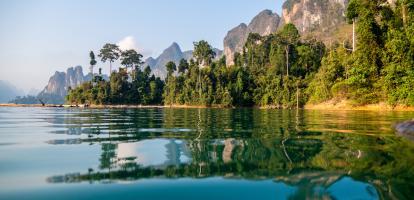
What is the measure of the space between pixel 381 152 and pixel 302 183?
2998 millimetres

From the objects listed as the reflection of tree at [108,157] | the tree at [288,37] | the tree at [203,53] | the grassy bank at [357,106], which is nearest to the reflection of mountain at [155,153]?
the reflection of tree at [108,157]

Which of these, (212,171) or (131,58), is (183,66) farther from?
(212,171)

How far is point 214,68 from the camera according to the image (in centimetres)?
8488

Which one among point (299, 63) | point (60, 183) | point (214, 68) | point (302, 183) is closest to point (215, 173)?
point (302, 183)

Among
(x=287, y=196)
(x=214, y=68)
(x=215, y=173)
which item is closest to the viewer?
(x=287, y=196)

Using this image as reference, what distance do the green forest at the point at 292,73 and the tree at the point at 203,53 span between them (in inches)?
9.8

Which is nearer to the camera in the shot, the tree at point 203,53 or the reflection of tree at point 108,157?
the reflection of tree at point 108,157

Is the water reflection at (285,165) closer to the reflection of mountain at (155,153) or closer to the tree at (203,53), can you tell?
the reflection of mountain at (155,153)

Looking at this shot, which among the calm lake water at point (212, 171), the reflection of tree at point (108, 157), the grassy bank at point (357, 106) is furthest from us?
the grassy bank at point (357, 106)

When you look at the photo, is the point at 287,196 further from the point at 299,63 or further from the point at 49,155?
the point at 299,63

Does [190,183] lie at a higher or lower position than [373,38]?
lower

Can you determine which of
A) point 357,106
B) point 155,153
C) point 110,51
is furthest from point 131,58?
point 155,153

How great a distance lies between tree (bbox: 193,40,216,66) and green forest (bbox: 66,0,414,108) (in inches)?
9.8

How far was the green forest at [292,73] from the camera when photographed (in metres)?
38.9
